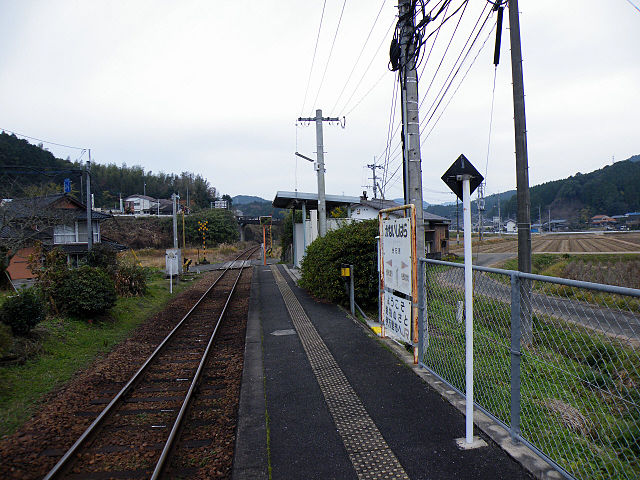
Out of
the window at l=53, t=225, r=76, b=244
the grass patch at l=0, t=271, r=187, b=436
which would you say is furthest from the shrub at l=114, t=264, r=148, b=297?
the window at l=53, t=225, r=76, b=244

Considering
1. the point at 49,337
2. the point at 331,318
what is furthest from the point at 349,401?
the point at 49,337

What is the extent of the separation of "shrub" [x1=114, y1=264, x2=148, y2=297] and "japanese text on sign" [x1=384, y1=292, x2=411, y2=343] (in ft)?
34.5

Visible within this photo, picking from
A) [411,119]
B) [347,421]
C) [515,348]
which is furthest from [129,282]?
[515,348]

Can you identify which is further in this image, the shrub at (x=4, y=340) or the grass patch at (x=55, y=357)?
the shrub at (x=4, y=340)

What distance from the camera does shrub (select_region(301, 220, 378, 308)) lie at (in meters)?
11.6

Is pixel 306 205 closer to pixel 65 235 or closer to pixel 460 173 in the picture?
pixel 65 235

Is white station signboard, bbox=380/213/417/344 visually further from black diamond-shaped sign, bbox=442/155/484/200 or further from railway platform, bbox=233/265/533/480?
black diamond-shaped sign, bbox=442/155/484/200

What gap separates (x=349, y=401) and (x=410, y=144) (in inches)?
183

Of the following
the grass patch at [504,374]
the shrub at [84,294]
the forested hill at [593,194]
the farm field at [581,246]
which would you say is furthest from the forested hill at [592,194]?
the grass patch at [504,374]

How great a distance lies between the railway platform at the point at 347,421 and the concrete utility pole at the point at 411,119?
2.62 m

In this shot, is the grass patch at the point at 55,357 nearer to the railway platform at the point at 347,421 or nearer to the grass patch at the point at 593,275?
the railway platform at the point at 347,421

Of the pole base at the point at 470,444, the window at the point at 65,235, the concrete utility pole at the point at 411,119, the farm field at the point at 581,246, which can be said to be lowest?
the pole base at the point at 470,444

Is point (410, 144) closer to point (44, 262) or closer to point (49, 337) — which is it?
point (49, 337)

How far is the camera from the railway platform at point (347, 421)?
3.64 m
